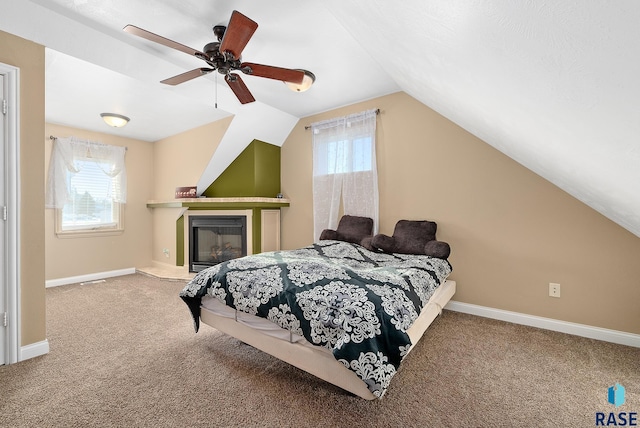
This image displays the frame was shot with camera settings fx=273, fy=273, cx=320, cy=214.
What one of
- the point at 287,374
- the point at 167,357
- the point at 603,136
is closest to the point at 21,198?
the point at 167,357

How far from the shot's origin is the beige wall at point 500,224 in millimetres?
2395

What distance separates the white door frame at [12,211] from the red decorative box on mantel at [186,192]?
251cm

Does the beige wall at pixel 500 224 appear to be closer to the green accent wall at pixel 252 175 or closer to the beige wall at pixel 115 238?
the green accent wall at pixel 252 175

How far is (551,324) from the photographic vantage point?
2590 millimetres

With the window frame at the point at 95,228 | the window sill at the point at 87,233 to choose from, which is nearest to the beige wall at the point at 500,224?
the window frame at the point at 95,228

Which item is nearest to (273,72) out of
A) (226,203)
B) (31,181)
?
(31,181)

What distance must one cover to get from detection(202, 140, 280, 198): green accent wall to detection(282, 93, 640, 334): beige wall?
1495mm

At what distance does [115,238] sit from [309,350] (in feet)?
15.1

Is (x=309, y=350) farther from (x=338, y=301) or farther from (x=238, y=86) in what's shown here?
(x=238, y=86)

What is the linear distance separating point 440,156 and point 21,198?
379cm

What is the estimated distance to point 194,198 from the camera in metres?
4.44

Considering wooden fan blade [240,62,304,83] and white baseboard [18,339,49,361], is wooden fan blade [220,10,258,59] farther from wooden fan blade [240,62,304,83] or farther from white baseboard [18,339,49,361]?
white baseboard [18,339,49,361]

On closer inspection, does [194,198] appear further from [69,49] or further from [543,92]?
[543,92]

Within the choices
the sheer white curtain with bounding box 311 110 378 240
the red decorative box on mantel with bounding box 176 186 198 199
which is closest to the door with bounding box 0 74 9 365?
the red decorative box on mantel with bounding box 176 186 198 199
